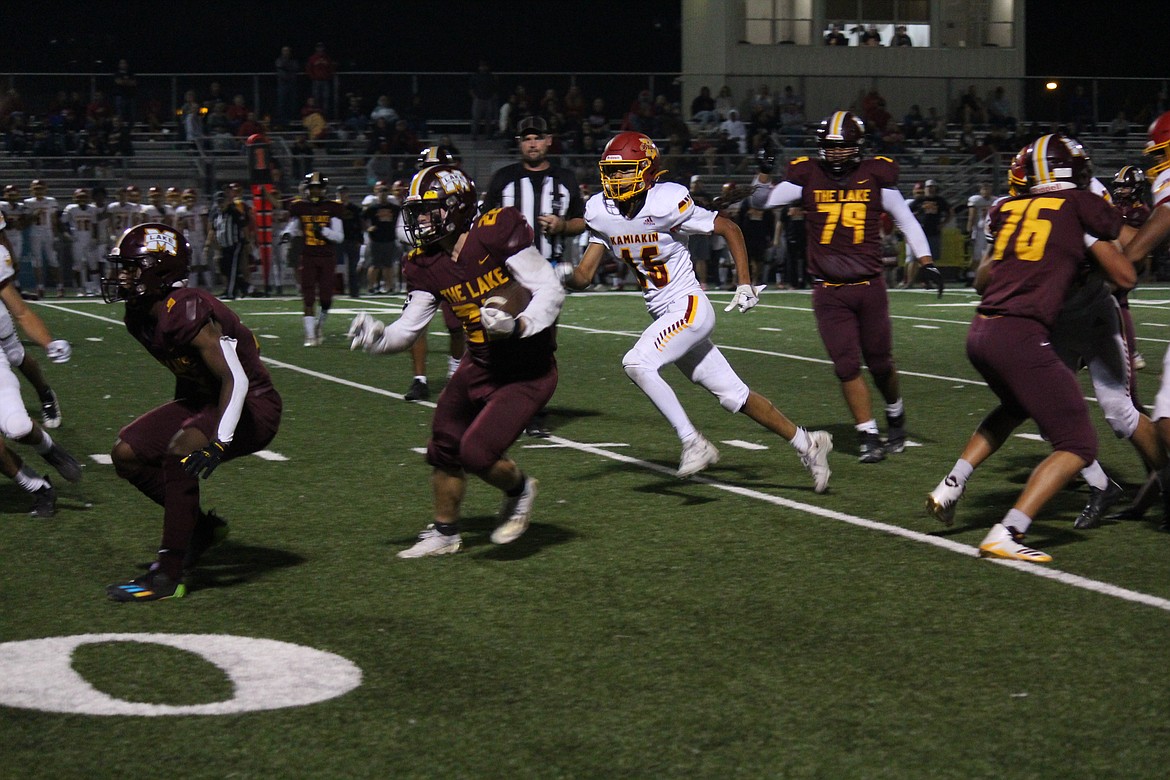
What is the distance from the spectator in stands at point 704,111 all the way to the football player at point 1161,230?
2534cm

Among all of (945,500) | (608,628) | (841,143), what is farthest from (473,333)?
(841,143)

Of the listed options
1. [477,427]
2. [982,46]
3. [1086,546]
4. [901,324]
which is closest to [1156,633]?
[1086,546]

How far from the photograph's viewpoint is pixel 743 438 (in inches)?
365

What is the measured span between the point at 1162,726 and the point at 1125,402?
296 centimetres

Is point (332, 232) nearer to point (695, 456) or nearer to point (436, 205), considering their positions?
point (695, 456)

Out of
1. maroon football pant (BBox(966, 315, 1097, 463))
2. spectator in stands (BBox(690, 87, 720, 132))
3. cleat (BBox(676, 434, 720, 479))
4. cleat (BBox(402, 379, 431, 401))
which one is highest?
spectator in stands (BBox(690, 87, 720, 132))

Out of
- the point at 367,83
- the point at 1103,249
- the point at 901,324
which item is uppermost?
the point at 367,83

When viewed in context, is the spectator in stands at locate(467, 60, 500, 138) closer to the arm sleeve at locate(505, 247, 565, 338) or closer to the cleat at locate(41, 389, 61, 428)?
the cleat at locate(41, 389, 61, 428)

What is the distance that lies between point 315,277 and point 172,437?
10.1m

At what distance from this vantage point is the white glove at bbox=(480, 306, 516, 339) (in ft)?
17.7

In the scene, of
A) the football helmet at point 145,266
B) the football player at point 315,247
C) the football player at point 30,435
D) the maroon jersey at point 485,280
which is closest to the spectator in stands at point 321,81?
the football player at point 315,247

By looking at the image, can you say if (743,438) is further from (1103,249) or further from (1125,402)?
(1103,249)

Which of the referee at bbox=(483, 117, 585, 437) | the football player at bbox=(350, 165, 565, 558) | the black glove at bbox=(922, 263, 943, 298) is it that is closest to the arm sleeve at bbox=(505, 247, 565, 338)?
the football player at bbox=(350, 165, 565, 558)

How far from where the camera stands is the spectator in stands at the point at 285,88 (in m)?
29.2
